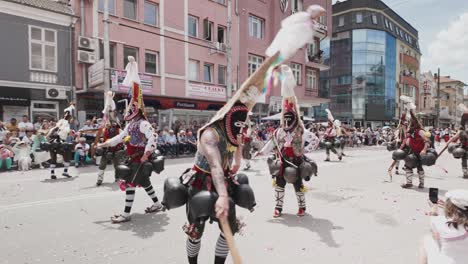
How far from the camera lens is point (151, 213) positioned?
6074 millimetres

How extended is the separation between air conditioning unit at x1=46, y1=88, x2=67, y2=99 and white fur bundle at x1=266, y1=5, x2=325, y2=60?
642 inches

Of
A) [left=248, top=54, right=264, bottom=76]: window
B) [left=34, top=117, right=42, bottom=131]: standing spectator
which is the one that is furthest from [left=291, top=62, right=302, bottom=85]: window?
[left=34, top=117, right=42, bottom=131]: standing spectator

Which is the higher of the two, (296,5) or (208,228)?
(296,5)

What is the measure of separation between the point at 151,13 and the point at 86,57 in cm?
560

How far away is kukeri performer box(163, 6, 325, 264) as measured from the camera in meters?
2.71

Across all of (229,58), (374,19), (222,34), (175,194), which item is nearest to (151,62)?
(229,58)

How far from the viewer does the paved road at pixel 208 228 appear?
13.8ft

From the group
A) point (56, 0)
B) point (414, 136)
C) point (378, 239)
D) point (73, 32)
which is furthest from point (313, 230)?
point (56, 0)

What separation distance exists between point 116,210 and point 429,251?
524 centimetres

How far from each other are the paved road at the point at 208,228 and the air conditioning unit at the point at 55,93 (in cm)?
877

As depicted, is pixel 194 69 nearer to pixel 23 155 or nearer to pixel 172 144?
pixel 172 144

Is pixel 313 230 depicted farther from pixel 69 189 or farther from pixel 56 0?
pixel 56 0

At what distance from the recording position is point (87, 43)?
55.7ft

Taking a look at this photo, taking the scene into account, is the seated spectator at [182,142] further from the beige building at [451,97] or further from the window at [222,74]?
the beige building at [451,97]
